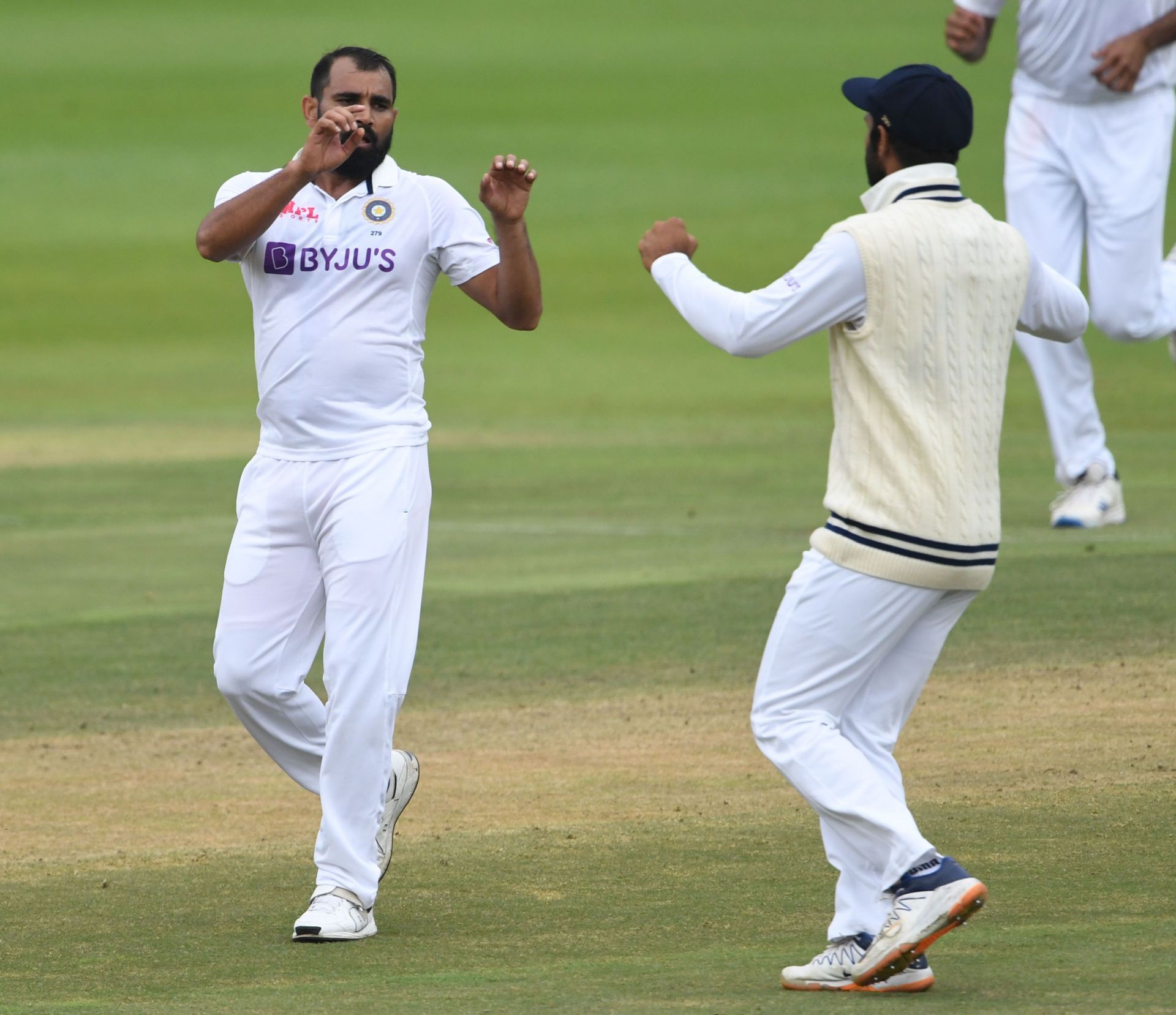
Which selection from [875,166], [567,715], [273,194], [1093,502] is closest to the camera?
[875,166]

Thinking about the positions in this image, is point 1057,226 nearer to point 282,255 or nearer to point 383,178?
point 383,178

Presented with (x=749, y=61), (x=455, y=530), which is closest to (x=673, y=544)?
(x=455, y=530)

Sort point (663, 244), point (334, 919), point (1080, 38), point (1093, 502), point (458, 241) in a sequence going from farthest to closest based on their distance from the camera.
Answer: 1. point (1093, 502)
2. point (1080, 38)
3. point (458, 241)
4. point (334, 919)
5. point (663, 244)

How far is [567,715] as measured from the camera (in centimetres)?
851

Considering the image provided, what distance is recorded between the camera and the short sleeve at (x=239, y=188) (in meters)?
6.02

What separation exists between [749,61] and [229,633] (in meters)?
37.2

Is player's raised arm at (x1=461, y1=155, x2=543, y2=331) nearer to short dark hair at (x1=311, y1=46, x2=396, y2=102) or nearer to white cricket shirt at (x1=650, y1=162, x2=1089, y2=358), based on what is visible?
short dark hair at (x1=311, y1=46, x2=396, y2=102)

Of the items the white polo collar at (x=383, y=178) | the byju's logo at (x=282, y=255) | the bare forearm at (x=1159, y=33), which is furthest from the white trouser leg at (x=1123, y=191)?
the byju's logo at (x=282, y=255)

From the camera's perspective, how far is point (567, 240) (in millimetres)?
32875

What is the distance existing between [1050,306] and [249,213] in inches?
78.9

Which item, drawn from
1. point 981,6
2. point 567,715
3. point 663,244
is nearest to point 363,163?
point 663,244

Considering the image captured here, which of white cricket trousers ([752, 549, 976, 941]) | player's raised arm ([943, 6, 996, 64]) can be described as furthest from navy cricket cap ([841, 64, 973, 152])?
player's raised arm ([943, 6, 996, 64])

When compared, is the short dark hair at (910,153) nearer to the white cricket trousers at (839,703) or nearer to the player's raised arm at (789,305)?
the player's raised arm at (789,305)

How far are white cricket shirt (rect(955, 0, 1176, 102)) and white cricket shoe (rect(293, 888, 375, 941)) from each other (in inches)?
283
